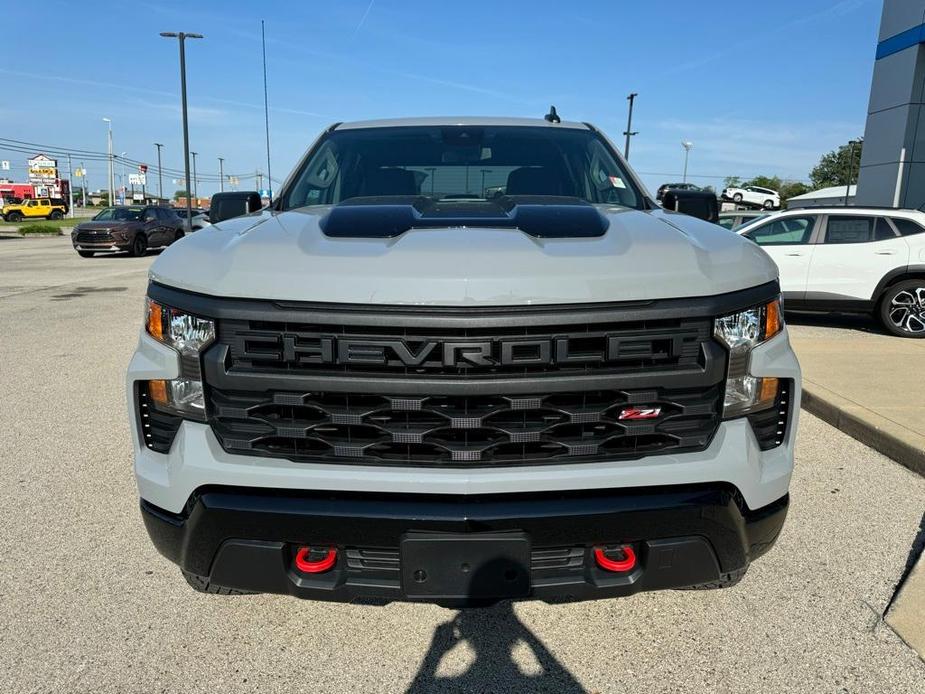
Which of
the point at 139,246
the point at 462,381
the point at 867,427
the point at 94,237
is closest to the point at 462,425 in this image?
the point at 462,381

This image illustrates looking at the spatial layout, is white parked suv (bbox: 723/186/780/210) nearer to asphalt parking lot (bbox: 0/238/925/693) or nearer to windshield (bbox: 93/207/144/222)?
windshield (bbox: 93/207/144/222)

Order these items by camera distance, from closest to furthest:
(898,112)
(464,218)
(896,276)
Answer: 1. (464,218)
2. (896,276)
3. (898,112)

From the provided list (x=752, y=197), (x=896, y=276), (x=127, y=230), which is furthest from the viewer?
(x=752, y=197)

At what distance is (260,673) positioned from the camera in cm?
232

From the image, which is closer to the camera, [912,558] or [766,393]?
[766,393]

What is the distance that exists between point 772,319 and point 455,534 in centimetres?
117

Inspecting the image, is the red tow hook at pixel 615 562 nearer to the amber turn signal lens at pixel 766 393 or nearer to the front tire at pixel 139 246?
the amber turn signal lens at pixel 766 393

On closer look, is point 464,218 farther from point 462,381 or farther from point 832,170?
point 832,170

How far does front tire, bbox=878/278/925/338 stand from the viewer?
8.97 meters

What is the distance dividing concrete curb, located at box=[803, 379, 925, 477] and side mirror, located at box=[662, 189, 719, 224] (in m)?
2.20

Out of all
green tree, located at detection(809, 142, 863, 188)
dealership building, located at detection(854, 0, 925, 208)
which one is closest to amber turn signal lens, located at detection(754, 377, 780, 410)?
dealership building, located at detection(854, 0, 925, 208)

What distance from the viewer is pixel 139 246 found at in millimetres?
22469

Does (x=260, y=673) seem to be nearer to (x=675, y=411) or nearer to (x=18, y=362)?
(x=675, y=411)

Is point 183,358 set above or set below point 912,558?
above
